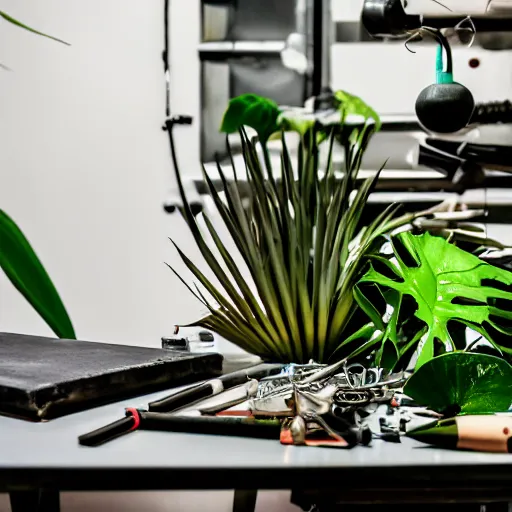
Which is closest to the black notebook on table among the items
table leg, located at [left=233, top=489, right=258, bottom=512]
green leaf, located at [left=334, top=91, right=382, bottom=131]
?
table leg, located at [left=233, top=489, right=258, bottom=512]

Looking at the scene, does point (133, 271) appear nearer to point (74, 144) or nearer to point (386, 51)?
point (74, 144)

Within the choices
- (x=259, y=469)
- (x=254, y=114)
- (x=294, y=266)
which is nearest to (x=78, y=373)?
(x=259, y=469)

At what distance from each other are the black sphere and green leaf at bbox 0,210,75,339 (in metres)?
0.57

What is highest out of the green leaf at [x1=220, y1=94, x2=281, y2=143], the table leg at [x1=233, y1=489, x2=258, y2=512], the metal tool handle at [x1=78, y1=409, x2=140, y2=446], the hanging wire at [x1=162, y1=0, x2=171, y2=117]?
the hanging wire at [x1=162, y1=0, x2=171, y2=117]

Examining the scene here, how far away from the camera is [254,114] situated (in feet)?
3.22

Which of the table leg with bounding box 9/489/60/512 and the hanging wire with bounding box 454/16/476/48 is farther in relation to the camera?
the hanging wire with bounding box 454/16/476/48

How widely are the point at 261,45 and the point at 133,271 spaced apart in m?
0.43

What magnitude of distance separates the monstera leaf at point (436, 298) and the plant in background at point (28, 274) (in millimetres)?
485

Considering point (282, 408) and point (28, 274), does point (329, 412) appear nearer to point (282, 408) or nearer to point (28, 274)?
point (282, 408)

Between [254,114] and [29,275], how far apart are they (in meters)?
0.41

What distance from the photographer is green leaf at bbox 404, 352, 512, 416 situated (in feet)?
1.75

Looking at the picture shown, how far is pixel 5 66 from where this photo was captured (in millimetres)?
1094

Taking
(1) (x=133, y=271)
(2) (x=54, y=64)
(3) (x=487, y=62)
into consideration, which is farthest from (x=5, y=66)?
(3) (x=487, y=62)

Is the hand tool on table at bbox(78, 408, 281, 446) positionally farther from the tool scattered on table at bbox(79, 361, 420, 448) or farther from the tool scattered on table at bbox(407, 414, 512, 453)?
the tool scattered on table at bbox(407, 414, 512, 453)
